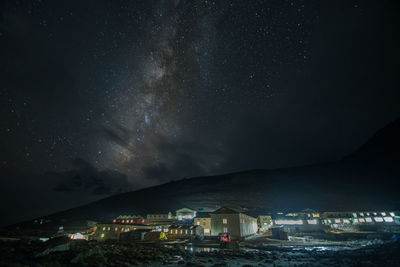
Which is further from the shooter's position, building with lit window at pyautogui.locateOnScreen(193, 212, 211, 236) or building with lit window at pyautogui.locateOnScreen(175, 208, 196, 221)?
building with lit window at pyautogui.locateOnScreen(175, 208, 196, 221)

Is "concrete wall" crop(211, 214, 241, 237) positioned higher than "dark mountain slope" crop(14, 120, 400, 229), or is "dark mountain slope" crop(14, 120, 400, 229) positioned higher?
"dark mountain slope" crop(14, 120, 400, 229)

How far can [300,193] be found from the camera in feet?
440

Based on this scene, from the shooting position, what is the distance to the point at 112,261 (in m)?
18.1

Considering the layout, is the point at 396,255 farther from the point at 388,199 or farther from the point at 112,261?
the point at 388,199

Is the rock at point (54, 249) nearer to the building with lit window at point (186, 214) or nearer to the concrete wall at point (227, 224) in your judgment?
the concrete wall at point (227, 224)

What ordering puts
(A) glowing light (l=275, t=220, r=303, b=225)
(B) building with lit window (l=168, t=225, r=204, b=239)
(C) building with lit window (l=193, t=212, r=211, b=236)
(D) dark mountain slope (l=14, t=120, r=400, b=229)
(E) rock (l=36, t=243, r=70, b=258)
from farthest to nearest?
(D) dark mountain slope (l=14, t=120, r=400, b=229) → (A) glowing light (l=275, t=220, r=303, b=225) → (C) building with lit window (l=193, t=212, r=211, b=236) → (B) building with lit window (l=168, t=225, r=204, b=239) → (E) rock (l=36, t=243, r=70, b=258)

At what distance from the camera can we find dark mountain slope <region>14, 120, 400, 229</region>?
104 metres

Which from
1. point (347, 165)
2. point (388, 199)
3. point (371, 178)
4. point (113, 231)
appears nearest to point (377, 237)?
point (113, 231)

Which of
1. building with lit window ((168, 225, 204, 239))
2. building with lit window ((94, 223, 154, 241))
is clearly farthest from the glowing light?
building with lit window ((94, 223, 154, 241))

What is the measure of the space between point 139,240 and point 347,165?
215020mm

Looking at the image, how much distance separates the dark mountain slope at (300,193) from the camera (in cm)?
10431

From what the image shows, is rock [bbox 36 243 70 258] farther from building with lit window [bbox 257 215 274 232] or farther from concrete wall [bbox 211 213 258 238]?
building with lit window [bbox 257 215 274 232]

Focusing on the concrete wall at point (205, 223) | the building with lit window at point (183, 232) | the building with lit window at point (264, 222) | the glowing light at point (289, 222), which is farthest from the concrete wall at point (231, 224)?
the building with lit window at point (264, 222)

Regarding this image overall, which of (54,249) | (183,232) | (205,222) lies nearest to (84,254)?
(54,249)
